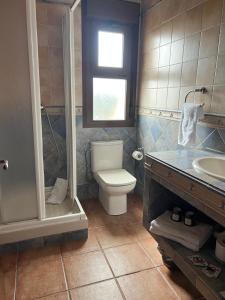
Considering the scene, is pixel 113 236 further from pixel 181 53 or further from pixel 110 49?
pixel 110 49

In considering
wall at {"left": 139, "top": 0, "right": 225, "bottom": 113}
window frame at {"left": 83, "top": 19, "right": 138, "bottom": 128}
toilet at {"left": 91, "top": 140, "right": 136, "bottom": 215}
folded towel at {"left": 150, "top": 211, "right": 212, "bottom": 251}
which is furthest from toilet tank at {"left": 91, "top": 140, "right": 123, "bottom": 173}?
folded towel at {"left": 150, "top": 211, "right": 212, "bottom": 251}

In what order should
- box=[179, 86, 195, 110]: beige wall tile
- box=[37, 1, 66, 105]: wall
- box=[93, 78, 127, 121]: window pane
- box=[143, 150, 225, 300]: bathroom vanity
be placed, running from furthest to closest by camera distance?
box=[93, 78, 127, 121]: window pane → box=[37, 1, 66, 105]: wall → box=[179, 86, 195, 110]: beige wall tile → box=[143, 150, 225, 300]: bathroom vanity

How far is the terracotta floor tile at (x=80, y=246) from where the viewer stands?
190 centimetres

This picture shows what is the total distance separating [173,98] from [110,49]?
109 centimetres

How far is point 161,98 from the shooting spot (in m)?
2.34

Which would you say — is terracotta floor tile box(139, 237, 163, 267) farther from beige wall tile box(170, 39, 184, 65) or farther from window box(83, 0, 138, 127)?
beige wall tile box(170, 39, 184, 65)

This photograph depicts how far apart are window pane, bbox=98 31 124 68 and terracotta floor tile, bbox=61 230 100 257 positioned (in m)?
1.97

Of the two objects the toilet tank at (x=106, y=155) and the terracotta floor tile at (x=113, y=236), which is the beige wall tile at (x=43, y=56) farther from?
the terracotta floor tile at (x=113, y=236)

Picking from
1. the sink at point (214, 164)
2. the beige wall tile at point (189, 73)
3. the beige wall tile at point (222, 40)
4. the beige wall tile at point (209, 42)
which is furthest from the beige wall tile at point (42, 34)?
the sink at point (214, 164)

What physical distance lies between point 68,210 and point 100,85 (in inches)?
60.1

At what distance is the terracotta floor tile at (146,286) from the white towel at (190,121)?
3.43 feet

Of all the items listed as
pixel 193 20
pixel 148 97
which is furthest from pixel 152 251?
pixel 193 20

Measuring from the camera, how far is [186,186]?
4.10ft

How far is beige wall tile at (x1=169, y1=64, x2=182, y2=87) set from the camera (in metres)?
2.02
